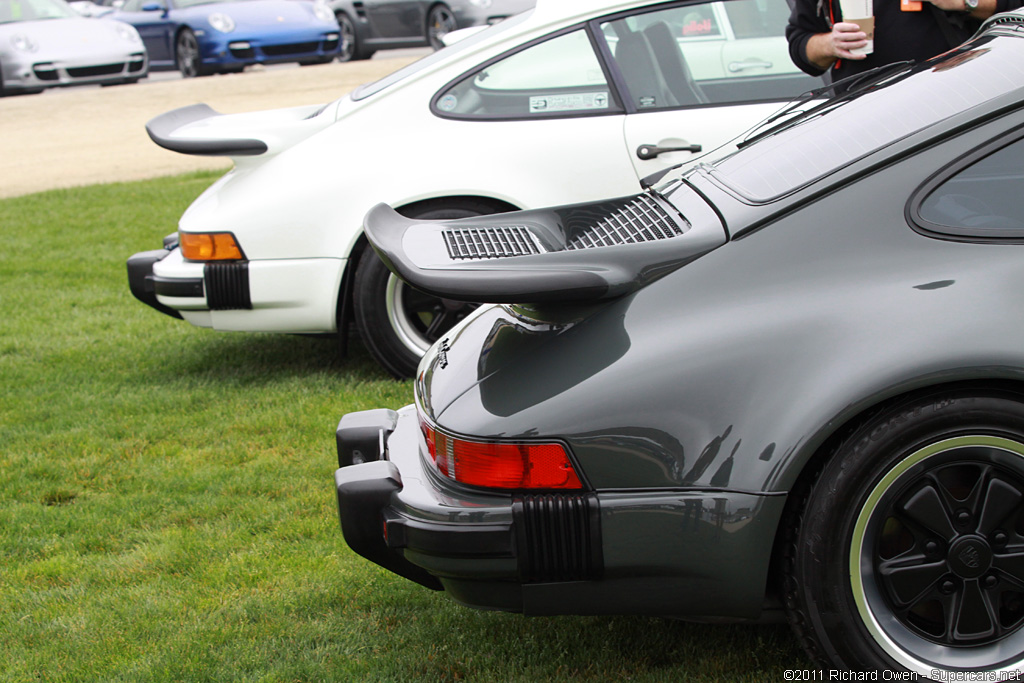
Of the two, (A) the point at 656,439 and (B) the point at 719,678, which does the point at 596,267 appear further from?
(B) the point at 719,678

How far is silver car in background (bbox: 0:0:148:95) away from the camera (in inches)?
559

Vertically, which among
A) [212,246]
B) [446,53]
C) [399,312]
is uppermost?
[446,53]

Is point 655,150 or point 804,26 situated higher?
point 804,26

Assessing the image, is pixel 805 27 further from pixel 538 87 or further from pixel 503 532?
pixel 503 532

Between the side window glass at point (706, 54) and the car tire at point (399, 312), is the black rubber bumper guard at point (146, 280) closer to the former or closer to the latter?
the car tire at point (399, 312)

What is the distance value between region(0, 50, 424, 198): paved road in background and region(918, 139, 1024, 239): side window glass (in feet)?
29.7

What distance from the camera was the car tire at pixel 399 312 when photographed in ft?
15.3

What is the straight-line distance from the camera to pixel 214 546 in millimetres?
3520

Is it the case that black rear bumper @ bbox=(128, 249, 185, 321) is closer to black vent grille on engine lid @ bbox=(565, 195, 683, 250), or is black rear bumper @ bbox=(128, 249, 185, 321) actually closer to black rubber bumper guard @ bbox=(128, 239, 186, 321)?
black rubber bumper guard @ bbox=(128, 239, 186, 321)

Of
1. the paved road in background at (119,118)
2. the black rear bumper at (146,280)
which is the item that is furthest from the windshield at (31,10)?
the black rear bumper at (146,280)

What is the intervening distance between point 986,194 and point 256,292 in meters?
3.10

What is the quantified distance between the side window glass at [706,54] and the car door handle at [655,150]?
20 cm

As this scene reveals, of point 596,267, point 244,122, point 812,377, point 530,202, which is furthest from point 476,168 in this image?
point 812,377

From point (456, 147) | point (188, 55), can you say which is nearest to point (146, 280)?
point (456, 147)
